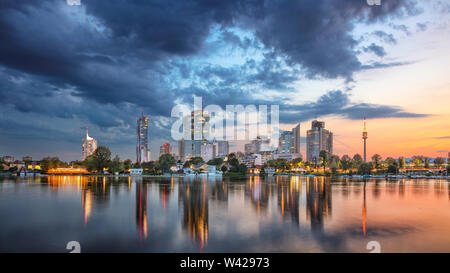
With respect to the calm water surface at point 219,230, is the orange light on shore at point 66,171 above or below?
below

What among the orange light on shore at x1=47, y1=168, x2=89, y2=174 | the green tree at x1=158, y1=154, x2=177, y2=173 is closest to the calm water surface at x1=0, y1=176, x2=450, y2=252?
the green tree at x1=158, y1=154, x2=177, y2=173

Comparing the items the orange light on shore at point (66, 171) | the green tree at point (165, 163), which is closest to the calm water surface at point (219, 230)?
the green tree at point (165, 163)

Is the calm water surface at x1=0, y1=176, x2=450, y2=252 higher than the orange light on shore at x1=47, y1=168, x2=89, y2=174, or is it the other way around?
the calm water surface at x1=0, y1=176, x2=450, y2=252

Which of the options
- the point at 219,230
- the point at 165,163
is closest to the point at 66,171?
the point at 165,163

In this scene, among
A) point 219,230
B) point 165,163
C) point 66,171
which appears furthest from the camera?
point 165,163

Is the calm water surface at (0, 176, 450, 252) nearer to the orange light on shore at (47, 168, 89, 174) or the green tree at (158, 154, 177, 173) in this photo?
the green tree at (158, 154, 177, 173)

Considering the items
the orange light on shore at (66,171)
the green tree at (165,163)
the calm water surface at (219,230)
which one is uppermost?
the calm water surface at (219,230)

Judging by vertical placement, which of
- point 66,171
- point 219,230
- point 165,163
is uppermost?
point 219,230

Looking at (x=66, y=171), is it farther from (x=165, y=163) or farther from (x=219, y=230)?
(x=219, y=230)

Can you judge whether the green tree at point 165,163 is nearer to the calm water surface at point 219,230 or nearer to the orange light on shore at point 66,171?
the orange light on shore at point 66,171

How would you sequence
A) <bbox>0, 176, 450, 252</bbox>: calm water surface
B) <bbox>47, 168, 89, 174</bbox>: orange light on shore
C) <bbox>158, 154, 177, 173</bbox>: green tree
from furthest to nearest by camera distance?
<bbox>158, 154, 177, 173</bbox>: green tree, <bbox>47, 168, 89, 174</bbox>: orange light on shore, <bbox>0, 176, 450, 252</bbox>: calm water surface

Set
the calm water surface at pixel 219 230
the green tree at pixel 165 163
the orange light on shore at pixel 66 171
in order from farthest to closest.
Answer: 1. the green tree at pixel 165 163
2. the orange light on shore at pixel 66 171
3. the calm water surface at pixel 219 230
